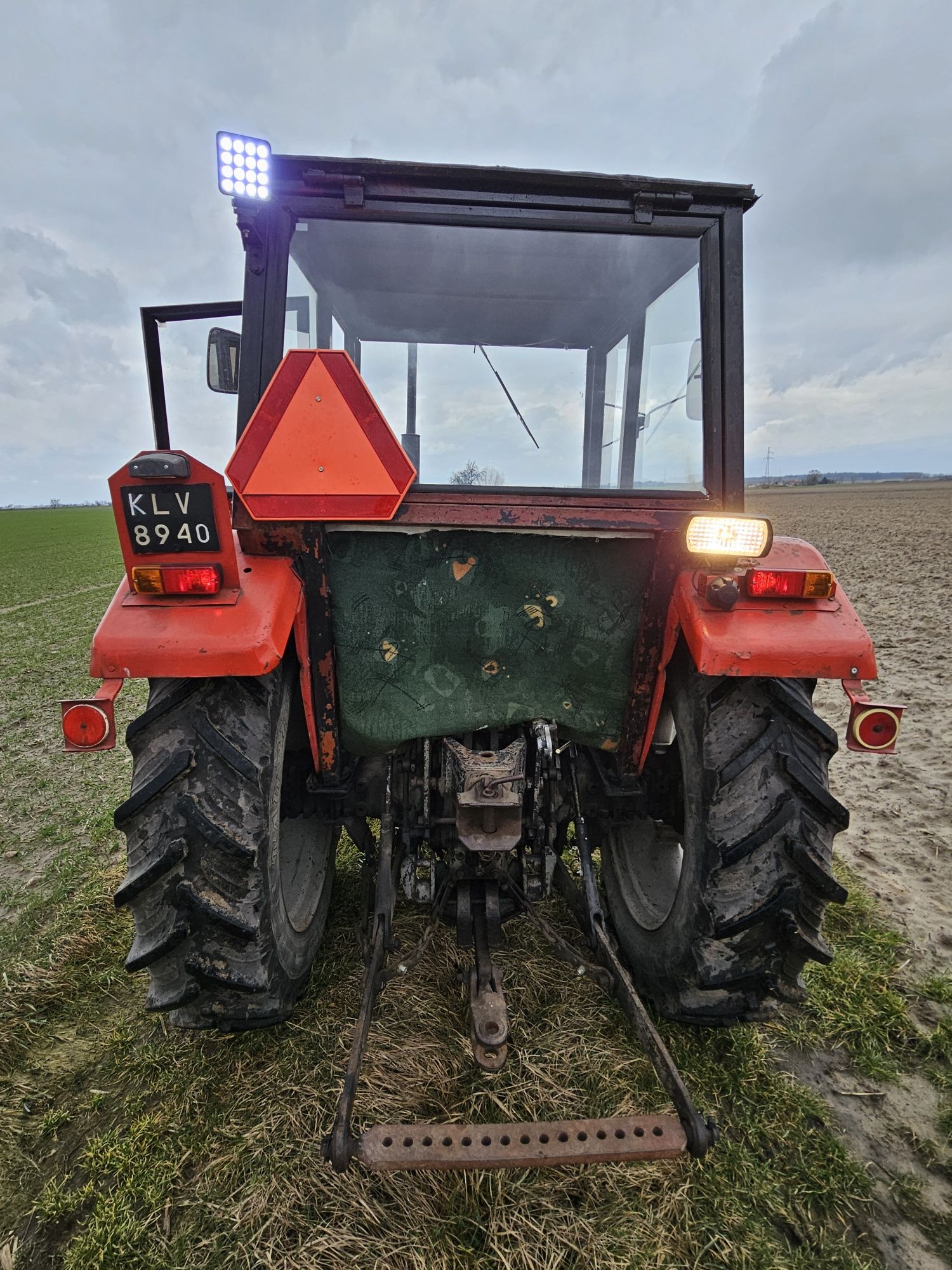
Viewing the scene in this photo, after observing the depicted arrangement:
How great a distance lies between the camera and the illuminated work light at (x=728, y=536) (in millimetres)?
Result: 1603

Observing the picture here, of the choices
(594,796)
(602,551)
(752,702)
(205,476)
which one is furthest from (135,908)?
(752,702)

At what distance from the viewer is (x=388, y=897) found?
2.10 meters

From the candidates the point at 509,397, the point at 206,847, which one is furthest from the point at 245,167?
the point at 206,847

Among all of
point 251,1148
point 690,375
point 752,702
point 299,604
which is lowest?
point 251,1148

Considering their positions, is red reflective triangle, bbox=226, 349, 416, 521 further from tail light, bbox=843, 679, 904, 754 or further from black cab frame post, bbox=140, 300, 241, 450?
tail light, bbox=843, 679, 904, 754

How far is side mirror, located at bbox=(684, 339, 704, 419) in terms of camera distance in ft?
6.50

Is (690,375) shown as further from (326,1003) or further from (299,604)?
(326,1003)

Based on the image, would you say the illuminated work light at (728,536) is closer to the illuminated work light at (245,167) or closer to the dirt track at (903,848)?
the illuminated work light at (245,167)

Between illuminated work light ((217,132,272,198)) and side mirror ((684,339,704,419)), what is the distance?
129 cm

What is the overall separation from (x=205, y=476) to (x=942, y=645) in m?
8.16

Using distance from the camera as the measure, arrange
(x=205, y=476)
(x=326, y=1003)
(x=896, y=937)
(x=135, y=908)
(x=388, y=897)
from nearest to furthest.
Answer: (x=205, y=476), (x=135, y=908), (x=388, y=897), (x=326, y=1003), (x=896, y=937)

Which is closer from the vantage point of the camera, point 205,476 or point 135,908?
point 205,476

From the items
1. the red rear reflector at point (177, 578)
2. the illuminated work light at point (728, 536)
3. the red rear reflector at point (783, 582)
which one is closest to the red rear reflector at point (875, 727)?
the red rear reflector at point (783, 582)

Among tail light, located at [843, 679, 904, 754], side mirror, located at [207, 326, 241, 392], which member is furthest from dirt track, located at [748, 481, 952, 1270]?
side mirror, located at [207, 326, 241, 392]
